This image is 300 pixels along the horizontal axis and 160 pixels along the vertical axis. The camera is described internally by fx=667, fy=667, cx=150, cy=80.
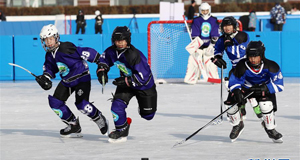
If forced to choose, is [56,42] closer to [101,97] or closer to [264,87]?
[264,87]

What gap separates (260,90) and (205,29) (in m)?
6.63

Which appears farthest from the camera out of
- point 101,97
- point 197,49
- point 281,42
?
point 281,42

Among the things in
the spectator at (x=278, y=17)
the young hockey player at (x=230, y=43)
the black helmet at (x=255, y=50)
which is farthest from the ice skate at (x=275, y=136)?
the spectator at (x=278, y=17)

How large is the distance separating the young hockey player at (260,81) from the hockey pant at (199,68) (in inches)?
261

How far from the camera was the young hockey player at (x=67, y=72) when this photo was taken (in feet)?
24.5

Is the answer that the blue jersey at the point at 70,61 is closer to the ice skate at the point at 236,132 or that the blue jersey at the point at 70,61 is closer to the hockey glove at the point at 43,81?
the hockey glove at the point at 43,81

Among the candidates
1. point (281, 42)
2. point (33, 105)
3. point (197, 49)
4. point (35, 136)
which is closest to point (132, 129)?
point (35, 136)

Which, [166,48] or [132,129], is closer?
[132,129]

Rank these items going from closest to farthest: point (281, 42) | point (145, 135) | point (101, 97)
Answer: point (145, 135) < point (101, 97) < point (281, 42)

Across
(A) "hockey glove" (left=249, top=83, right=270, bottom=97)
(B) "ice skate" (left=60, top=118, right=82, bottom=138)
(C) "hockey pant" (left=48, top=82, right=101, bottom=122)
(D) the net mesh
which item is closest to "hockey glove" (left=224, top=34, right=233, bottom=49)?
(A) "hockey glove" (left=249, top=83, right=270, bottom=97)

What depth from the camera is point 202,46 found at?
1373 cm

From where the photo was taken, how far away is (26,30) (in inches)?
1059

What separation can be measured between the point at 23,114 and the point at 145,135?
2.78 m

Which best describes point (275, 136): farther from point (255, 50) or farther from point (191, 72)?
point (191, 72)
